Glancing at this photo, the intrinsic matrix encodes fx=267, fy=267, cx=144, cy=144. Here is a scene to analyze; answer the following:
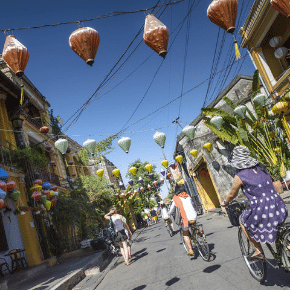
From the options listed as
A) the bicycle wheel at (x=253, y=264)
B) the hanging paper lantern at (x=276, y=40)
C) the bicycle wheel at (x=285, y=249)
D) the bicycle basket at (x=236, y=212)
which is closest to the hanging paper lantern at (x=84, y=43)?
the bicycle basket at (x=236, y=212)

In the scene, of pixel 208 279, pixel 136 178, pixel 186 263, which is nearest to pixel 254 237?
pixel 208 279

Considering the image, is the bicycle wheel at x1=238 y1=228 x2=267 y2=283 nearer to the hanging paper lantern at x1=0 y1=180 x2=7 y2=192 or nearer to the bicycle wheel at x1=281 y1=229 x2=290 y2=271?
the bicycle wheel at x1=281 y1=229 x2=290 y2=271

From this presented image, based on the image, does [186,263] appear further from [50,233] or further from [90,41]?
[50,233]

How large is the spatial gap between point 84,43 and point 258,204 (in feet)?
12.8

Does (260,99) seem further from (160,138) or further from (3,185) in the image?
(3,185)

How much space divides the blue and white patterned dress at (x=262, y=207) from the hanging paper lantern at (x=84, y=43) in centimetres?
335

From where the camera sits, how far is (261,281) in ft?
11.2

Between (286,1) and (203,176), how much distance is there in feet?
61.7

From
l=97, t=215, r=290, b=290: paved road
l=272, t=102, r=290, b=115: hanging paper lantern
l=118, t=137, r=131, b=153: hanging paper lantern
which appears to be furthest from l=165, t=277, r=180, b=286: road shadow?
l=272, t=102, r=290, b=115: hanging paper lantern

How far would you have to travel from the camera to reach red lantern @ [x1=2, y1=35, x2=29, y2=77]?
513 cm

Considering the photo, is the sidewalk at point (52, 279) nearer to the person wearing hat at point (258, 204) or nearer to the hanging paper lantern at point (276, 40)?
the person wearing hat at point (258, 204)

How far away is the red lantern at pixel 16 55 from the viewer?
513cm

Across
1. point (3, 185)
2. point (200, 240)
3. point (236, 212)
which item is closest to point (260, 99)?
point (200, 240)

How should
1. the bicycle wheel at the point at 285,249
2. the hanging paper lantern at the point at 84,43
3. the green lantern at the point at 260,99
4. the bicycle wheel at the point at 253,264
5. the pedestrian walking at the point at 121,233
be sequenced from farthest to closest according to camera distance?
the green lantern at the point at 260,99 < the pedestrian walking at the point at 121,233 < the hanging paper lantern at the point at 84,43 < the bicycle wheel at the point at 253,264 < the bicycle wheel at the point at 285,249
